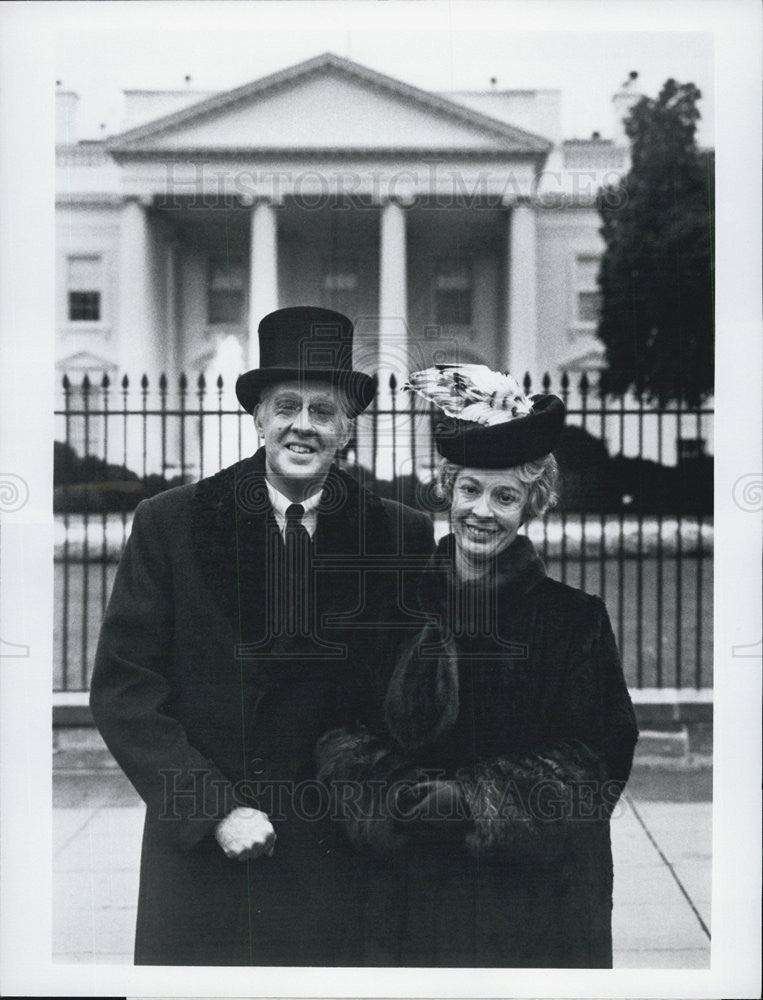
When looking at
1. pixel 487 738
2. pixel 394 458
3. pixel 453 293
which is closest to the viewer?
pixel 487 738

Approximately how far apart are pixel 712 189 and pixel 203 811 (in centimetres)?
265

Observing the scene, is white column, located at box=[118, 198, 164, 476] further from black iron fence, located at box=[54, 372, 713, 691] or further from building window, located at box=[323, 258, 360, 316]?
building window, located at box=[323, 258, 360, 316]

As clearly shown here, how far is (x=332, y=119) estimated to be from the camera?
3.24 meters

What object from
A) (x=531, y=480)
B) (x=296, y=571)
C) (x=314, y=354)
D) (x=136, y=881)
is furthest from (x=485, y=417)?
(x=136, y=881)

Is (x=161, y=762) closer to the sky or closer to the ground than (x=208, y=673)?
closer to the ground

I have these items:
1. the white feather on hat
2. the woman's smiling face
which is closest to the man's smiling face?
the white feather on hat

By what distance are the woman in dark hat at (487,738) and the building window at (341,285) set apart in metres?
0.33

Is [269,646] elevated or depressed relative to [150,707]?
elevated

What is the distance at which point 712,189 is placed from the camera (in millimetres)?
3250

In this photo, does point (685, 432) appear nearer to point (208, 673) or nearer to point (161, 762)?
point (208, 673)

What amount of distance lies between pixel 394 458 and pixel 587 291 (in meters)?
0.86

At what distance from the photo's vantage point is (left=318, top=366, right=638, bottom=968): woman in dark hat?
3.11m

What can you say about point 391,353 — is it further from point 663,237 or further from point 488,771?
point 488,771

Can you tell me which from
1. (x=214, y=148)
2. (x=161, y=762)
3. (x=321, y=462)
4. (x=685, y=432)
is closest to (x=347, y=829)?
(x=161, y=762)
